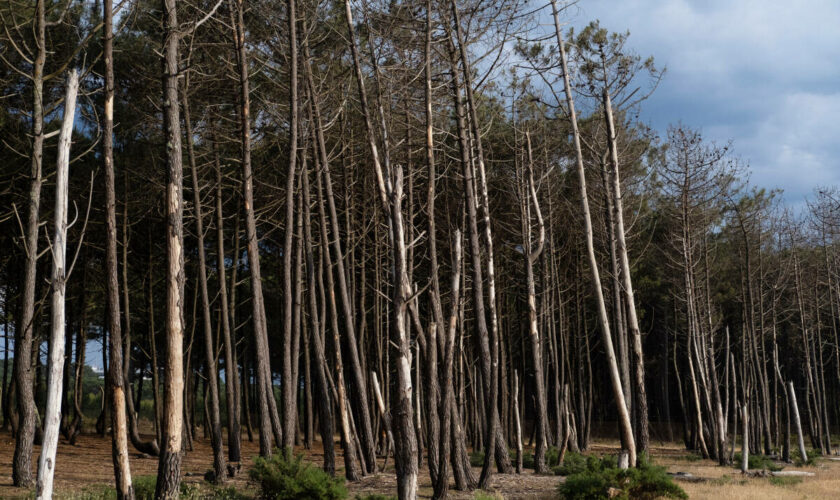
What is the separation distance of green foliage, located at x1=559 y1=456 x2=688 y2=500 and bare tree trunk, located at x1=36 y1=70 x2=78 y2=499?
6744 millimetres

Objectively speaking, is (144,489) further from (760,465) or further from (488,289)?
(760,465)

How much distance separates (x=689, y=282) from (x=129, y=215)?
15282 millimetres

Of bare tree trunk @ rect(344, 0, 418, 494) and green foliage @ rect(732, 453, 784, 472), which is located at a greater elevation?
bare tree trunk @ rect(344, 0, 418, 494)

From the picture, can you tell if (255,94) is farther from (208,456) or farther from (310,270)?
(208,456)

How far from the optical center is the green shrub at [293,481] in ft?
33.0

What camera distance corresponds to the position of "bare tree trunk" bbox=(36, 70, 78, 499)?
778 centimetres

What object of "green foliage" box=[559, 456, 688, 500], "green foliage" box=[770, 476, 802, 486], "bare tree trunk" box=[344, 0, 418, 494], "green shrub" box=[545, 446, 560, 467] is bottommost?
"green foliage" box=[770, 476, 802, 486]

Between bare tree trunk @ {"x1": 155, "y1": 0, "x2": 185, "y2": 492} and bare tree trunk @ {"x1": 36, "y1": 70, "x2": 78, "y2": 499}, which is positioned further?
bare tree trunk @ {"x1": 155, "y1": 0, "x2": 185, "y2": 492}

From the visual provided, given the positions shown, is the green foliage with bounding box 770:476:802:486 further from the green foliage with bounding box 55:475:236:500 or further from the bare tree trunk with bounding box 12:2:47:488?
the bare tree trunk with bounding box 12:2:47:488

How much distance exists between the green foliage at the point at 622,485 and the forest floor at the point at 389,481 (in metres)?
1.30

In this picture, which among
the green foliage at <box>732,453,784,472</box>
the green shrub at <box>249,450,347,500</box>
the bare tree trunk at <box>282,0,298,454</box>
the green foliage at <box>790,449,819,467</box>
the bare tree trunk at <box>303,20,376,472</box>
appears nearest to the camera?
the green shrub at <box>249,450,347,500</box>

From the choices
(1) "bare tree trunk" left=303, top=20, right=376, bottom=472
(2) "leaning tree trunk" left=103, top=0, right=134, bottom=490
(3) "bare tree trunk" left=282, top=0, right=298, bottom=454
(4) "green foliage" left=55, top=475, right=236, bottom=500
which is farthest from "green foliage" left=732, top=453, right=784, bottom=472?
(2) "leaning tree trunk" left=103, top=0, right=134, bottom=490

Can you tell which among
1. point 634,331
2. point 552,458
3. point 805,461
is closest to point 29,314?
point 634,331

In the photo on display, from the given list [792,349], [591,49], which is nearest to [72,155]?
[591,49]
